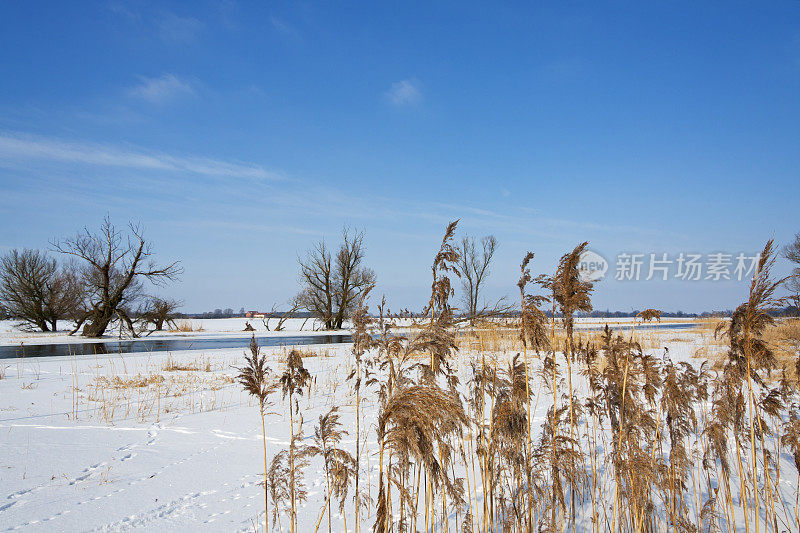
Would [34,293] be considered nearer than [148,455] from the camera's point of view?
No

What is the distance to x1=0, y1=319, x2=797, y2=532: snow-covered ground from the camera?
3.65 meters

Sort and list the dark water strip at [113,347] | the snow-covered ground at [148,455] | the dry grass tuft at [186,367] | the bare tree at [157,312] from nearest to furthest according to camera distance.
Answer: the snow-covered ground at [148,455]
the dry grass tuft at [186,367]
the dark water strip at [113,347]
the bare tree at [157,312]

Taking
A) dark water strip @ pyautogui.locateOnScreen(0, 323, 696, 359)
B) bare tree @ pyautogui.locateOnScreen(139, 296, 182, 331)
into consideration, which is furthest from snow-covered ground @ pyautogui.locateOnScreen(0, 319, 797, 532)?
bare tree @ pyautogui.locateOnScreen(139, 296, 182, 331)

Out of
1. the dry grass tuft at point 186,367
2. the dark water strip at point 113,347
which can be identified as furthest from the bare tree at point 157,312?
the dry grass tuft at point 186,367

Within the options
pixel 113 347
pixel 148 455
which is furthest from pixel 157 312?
pixel 148 455

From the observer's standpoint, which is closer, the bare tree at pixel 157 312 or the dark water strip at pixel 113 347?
the dark water strip at pixel 113 347

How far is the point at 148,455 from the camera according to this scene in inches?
205

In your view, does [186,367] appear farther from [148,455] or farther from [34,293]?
[34,293]

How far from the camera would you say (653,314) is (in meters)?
2.96

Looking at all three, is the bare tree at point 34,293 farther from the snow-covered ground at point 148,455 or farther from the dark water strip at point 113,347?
the snow-covered ground at point 148,455

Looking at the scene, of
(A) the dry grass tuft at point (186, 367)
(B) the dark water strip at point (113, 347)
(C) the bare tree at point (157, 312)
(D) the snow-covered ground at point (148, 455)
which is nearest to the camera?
(D) the snow-covered ground at point (148, 455)

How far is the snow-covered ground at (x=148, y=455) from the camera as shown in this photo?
365cm

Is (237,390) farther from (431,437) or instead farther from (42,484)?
(431,437)

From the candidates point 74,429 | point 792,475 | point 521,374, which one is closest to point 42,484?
point 74,429
